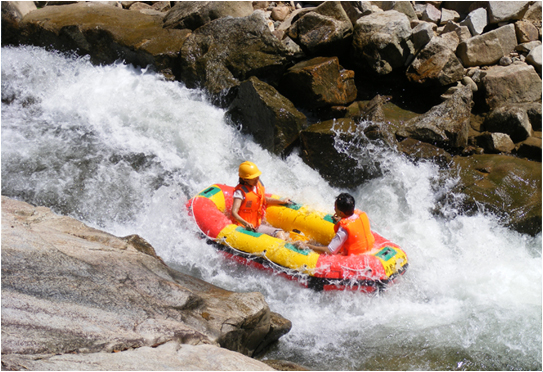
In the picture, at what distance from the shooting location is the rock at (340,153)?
693 centimetres

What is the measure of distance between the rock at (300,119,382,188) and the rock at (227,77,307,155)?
278 mm

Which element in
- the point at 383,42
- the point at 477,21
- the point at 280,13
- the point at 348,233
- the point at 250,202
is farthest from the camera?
the point at 280,13

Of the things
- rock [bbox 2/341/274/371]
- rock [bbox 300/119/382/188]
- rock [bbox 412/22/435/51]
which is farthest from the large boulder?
rock [bbox 2/341/274/371]

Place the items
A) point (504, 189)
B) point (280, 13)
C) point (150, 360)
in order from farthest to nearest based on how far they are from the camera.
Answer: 1. point (280, 13)
2. point (504, 189)
3. point (150, 360)

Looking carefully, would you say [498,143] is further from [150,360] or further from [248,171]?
[150,360]

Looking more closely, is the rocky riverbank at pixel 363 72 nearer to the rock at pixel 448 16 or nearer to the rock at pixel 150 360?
the rock at pixel 448 16

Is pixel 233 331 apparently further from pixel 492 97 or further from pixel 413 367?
pixel 492 97

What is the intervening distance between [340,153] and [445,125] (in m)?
1.87

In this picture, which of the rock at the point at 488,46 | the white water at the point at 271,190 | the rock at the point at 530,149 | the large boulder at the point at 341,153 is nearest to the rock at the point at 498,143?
the rock at the point at 530,149

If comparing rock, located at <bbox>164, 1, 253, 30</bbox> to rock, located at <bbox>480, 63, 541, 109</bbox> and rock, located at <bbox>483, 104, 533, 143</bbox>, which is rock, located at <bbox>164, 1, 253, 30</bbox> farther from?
rock, located at <bbox>483, 104, 533, 143</bbox>

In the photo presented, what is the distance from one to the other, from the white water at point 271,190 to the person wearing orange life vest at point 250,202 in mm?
602

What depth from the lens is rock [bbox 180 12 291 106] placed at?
803cm

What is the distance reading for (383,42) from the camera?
7824 mm

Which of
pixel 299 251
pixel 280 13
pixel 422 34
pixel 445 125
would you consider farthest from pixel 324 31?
pixel 299 251
